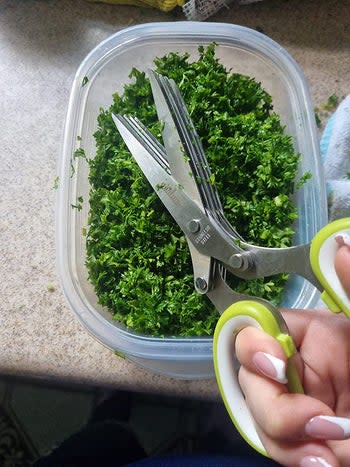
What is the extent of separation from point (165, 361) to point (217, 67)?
360 mm

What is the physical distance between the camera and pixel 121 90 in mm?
771

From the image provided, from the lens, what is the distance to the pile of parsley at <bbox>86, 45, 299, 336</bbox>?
63cm

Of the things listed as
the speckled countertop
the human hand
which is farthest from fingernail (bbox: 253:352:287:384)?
the speckled countertop

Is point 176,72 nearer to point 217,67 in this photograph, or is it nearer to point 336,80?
point 217,67

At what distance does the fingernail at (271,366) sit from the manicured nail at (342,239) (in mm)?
95

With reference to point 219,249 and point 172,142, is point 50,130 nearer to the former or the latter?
point 172,142

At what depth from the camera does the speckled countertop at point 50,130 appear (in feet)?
2.24

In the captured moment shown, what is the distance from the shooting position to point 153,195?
2.17 ft

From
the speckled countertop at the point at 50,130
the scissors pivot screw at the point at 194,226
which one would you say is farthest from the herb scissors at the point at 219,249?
the speckled countertop at the point at 50,130

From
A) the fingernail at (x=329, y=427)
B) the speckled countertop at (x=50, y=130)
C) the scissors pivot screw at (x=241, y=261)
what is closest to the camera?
the fingernail at (x=329, y=427)

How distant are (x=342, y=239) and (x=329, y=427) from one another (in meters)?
0.13

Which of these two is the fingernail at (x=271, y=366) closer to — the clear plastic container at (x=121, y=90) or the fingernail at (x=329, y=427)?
the fingernail at (x=329, y=427)

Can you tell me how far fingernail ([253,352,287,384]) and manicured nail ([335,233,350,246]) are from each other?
0.09m

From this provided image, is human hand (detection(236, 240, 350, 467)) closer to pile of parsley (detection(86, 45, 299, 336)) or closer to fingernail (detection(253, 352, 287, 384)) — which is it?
fingernail (detection(253, 352, 287, 384))
